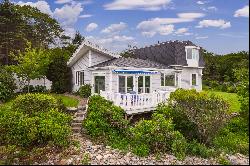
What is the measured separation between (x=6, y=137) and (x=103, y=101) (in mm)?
5789

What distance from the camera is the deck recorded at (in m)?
20.4

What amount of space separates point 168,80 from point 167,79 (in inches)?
7.3

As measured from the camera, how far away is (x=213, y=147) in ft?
53.5

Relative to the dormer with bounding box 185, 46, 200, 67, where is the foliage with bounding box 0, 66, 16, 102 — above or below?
below

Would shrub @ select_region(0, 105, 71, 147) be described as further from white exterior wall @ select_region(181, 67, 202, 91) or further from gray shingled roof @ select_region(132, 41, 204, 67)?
white exterior wall @ select_region(181, 67, 202, 91)

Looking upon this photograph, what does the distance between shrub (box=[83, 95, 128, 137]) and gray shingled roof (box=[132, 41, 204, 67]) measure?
18.5 meters

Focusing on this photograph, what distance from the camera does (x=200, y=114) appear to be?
54.3 feet

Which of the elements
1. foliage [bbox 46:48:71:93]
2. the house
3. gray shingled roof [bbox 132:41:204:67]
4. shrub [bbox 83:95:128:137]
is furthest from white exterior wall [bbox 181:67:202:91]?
shrub [bbox 83:95:128:137]

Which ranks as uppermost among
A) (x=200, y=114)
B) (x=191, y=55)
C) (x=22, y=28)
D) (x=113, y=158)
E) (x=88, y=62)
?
(x=22, y=28)

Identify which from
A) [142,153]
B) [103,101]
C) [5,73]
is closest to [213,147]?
[142,153]

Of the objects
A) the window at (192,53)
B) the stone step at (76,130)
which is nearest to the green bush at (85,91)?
the stone step at (76,130)

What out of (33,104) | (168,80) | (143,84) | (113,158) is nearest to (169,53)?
(168,80)

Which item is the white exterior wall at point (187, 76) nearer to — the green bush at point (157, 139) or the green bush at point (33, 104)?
the green bush at point (33, 104)

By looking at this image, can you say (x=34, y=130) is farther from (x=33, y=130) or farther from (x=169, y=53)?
(x=169, y=53)
